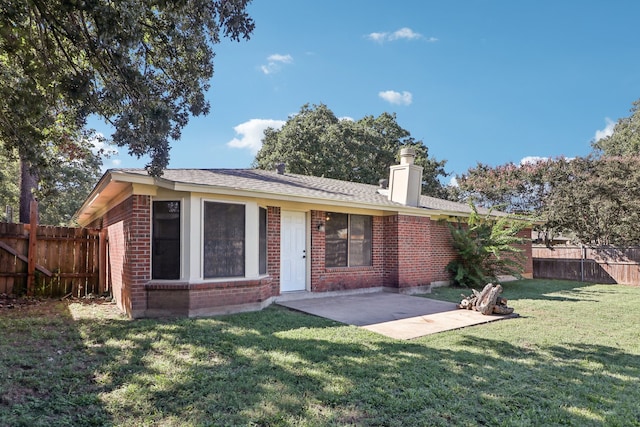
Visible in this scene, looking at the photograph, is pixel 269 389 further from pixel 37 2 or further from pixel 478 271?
pixel 478 271

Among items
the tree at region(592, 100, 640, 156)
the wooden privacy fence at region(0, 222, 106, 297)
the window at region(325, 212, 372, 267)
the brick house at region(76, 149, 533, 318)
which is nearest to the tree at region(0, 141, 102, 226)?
the wooden privacy fence at region(0, 222, 106, 297)

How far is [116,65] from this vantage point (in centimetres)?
495

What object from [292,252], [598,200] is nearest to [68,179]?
[292,252]

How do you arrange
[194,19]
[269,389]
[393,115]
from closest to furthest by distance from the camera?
1. [269,389]
2. [194,19]
3. [393,115]

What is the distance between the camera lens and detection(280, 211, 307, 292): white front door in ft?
29.3

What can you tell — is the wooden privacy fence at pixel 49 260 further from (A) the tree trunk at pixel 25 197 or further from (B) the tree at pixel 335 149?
(B) the tree at pixel 335 149

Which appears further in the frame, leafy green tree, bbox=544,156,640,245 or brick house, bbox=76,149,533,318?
leafy green tree, bbox=544,156,640,245

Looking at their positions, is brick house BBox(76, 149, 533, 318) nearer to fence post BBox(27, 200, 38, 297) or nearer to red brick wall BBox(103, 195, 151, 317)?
red brick wall BBox(103, 195, 151, 317)

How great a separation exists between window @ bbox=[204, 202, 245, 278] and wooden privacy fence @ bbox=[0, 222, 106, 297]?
15.2 feet

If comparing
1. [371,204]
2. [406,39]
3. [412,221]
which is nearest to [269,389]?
[371,204]

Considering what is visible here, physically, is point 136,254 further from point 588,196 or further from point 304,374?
point 588,196

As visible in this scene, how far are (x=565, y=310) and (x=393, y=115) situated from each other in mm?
22619

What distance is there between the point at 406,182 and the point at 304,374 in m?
7.88

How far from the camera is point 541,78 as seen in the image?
13.7m
